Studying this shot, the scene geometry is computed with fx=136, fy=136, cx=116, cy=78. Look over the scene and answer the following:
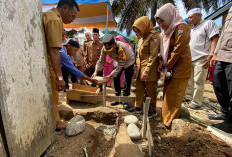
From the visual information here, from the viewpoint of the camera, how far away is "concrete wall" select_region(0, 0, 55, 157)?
1.09m

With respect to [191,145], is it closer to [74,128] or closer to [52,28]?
[74,128]

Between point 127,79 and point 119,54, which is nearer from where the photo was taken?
point 119,54

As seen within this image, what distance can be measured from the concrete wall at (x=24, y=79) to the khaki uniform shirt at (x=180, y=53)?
5.91ft

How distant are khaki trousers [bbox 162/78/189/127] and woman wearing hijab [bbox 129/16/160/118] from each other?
35 centimetres

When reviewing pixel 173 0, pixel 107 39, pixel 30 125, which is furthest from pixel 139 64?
pixel 173 0

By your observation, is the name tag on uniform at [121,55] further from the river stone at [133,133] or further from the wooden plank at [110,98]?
the river stone at [133,133]

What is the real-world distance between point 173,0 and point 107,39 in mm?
11041

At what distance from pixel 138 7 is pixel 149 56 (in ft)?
38.7

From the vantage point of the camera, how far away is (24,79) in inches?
50.3

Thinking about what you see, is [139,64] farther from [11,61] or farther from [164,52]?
[11,61]

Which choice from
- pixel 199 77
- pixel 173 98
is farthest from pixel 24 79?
pixel 199 77

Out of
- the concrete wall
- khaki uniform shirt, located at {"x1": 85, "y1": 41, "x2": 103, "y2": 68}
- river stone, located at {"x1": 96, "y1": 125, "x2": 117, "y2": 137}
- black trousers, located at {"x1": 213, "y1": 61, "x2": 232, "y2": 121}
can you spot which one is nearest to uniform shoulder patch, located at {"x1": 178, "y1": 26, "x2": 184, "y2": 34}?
black trousers, located at {"x1": 213, "y1": 61, "x2": 232, "y2": 121}

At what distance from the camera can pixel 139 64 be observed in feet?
8.98

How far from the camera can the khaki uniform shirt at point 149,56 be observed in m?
2.44
